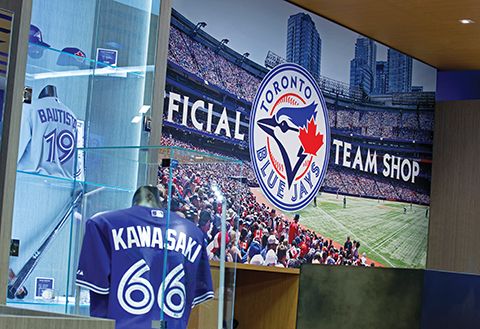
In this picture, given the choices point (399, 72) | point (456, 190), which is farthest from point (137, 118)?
point (456, 190)

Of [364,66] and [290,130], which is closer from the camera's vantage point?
[290,130]

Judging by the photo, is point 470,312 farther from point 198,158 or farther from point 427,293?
point 198,158

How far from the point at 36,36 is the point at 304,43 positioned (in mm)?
3377

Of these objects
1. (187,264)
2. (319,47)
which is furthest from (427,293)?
(187,264)

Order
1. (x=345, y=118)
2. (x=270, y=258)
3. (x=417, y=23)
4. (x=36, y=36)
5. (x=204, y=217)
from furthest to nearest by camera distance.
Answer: (x=345, y=118), (x=417, y=23), (x=270, y=258), (x=36, y=36), (x=204, y=217)

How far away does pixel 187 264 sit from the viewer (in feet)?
10.7

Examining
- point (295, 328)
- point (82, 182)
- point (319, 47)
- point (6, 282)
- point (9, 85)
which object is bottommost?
point (295, 328)

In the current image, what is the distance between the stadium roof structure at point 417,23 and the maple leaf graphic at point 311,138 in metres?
0.86

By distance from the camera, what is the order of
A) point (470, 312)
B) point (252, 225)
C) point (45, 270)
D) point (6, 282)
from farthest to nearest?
point (470, 312), point (252, 225), point (45, 270), point (6, 282)

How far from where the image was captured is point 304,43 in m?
6.55

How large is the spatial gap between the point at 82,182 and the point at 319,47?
3.69 m

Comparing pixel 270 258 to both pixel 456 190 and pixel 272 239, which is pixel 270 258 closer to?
pixel 272 239

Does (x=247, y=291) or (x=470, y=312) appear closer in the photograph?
(x=247, y=291)

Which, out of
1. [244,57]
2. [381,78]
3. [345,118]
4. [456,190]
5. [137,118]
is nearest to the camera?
[137,118]
